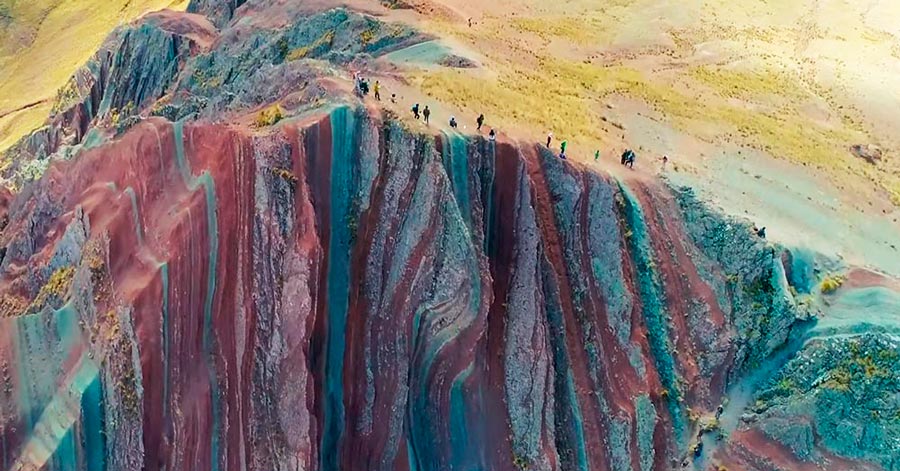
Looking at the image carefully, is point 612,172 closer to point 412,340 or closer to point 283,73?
point 412,340

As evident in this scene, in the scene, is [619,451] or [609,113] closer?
[619,451]

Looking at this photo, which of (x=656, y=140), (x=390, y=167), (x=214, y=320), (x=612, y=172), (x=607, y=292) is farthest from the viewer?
(x=656, y=140)

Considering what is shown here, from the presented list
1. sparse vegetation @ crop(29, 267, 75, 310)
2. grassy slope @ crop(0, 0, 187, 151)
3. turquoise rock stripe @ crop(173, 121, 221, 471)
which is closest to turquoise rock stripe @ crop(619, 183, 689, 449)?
turquoise rock stripe @ crop(173, 121, 221, 471)

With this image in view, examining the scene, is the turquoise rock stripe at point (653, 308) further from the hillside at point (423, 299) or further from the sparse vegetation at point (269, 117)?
the sparse vegetation at point (269, 117)

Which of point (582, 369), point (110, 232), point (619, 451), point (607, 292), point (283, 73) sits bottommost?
point (619, 451)

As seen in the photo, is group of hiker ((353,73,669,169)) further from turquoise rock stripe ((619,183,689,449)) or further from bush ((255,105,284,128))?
bush ((255,105,284,128))

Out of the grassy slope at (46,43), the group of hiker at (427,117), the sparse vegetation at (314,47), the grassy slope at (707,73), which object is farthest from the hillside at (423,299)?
the grassy slope at (46,43)

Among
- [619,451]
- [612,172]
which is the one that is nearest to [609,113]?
[612,172]
